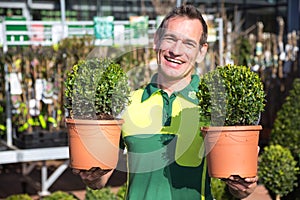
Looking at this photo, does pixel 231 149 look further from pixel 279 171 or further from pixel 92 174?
pixel 279 171

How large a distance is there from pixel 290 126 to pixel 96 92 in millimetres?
3287

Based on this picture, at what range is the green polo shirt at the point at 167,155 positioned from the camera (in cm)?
185

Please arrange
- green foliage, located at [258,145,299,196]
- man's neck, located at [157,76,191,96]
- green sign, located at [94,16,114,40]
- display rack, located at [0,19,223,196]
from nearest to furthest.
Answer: man's neck, located at [157,76,191,96] → green foliage, located at [258,145,299,196] → display rack, located at [0,19,223,196] → green sign, located at [94,16,114,40]

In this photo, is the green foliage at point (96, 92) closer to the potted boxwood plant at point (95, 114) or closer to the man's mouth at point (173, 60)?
the potted boxwood plant at point (95, 114)

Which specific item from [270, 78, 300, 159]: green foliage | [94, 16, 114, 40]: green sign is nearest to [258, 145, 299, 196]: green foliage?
[270, 78, 300, 159]: green foliage

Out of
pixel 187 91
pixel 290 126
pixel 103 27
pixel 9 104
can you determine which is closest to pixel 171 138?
pixel 187 91

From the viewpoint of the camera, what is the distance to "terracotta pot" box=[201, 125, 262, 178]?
1715mm

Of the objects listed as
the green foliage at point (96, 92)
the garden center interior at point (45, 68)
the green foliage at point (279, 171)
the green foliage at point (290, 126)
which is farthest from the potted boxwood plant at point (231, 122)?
the green foliage at point (290, 126)

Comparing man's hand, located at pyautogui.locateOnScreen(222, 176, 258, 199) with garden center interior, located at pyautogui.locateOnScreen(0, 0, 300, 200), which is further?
garden center interior, located at pyautogui.locateOnScreen(0, 0, 300, 200)

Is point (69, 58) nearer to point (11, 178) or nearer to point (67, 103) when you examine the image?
point (11, 178)

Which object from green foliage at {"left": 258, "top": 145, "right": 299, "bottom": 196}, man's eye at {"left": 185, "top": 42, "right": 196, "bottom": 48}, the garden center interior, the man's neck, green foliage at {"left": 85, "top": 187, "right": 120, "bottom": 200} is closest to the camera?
man's eye at {"left": 185, "top": 42, "right": 196, "bottom": 48}

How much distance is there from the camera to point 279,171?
14.4ft

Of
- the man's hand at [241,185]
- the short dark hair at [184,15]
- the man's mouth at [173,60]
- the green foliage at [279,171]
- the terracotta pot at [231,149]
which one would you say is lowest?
the green foliage at [279,171]

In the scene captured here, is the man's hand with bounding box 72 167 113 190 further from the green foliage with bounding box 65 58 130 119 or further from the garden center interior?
the garden center interior
